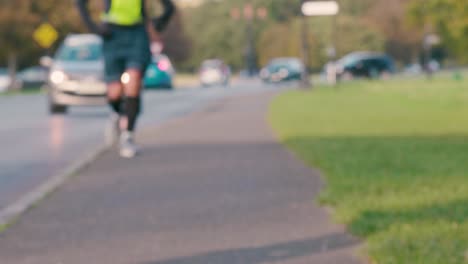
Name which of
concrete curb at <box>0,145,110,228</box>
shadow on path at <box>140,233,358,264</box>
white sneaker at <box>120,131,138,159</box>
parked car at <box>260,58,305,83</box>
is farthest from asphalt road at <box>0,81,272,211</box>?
parked car at <box>260,58,305,83</box>

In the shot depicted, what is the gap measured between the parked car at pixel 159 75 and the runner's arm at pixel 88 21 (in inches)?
1209

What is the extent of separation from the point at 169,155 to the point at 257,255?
6018 mm

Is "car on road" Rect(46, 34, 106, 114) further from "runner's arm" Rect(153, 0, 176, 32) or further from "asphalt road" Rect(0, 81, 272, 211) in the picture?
"runner's arm" Rect(153, 0, 176, 32)

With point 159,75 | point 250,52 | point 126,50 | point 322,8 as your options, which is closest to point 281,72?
point 159,75

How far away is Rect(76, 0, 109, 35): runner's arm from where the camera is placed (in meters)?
11.0

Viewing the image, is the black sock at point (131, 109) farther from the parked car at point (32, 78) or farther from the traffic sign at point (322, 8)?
the parked car at point (32, 78)

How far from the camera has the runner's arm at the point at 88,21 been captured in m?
11.0

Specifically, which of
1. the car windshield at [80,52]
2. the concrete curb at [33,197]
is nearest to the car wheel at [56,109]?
the car windshield at [80,52]

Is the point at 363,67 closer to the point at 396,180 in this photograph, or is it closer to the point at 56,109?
the point at 56,109

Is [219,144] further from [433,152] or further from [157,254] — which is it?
[157,254]

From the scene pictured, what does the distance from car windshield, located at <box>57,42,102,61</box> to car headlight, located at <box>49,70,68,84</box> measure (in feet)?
2.76

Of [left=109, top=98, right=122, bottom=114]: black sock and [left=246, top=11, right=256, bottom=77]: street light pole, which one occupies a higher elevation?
[left=109, top=98, right=122, bottom=114]: black sock

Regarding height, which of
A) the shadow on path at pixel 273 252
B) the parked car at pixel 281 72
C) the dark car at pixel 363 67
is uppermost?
the shadow on path at pixel 273 252

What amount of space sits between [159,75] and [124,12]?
32.4 meters
